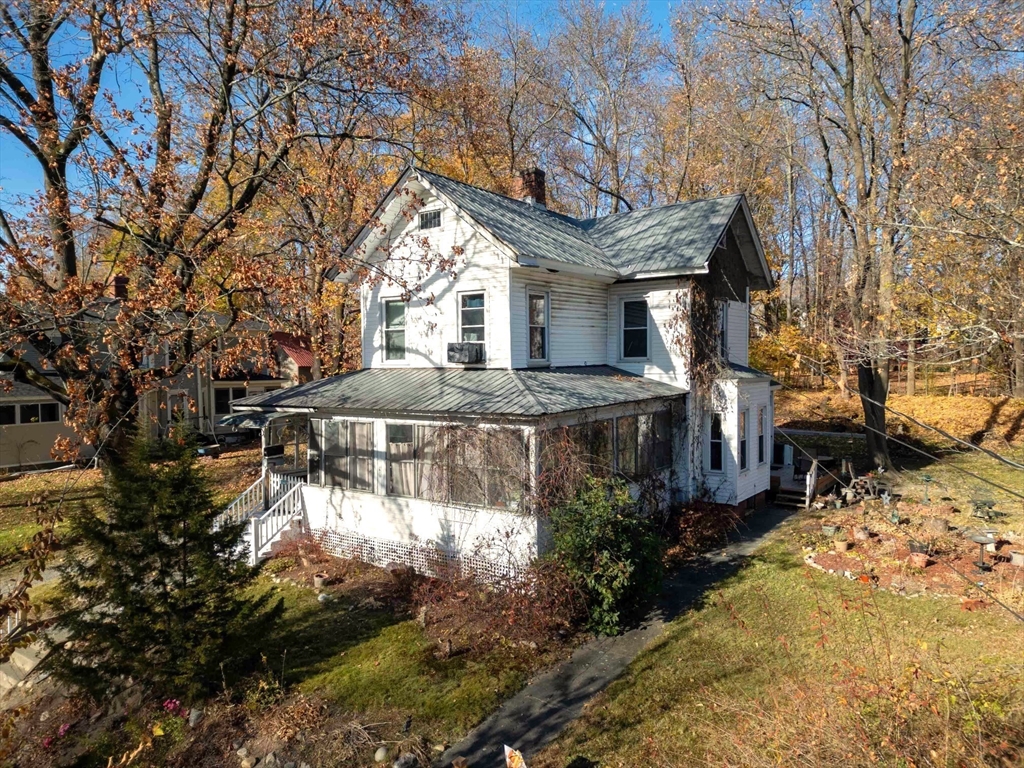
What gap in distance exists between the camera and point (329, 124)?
2000 centimetres

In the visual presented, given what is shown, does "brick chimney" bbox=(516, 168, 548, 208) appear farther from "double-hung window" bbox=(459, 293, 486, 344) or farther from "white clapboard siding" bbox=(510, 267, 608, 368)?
"double-hung window" bbox=(459, 293, 486, 344)

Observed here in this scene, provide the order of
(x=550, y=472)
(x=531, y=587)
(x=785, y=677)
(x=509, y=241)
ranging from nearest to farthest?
(x=785, y=677) → (x=531, y=587) → (x=550, y=472) → (x=509, y=241)

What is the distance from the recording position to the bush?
31.7 ft

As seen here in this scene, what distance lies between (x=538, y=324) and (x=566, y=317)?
1023 millimetres

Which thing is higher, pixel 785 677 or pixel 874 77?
pixel 874 77

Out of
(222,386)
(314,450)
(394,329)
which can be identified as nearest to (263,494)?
(314,450)

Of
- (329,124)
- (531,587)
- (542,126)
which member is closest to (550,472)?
(531,587)

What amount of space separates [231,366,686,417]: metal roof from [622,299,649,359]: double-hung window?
0.67 meters

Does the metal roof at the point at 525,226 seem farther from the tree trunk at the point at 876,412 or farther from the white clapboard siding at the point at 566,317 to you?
the tree trunk at the point at 876,412

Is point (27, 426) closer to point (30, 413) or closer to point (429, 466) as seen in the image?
point (30, 413)

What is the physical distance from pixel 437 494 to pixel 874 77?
18.5 meters

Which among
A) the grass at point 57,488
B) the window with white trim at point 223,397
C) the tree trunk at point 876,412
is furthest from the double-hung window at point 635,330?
the window with white trim at point 223,397


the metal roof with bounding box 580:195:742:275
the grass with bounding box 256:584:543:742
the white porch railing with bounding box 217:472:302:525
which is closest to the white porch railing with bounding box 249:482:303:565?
the white porch railing with bounding box 217:472:302:525

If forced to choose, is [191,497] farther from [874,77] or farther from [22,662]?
[874,77]
